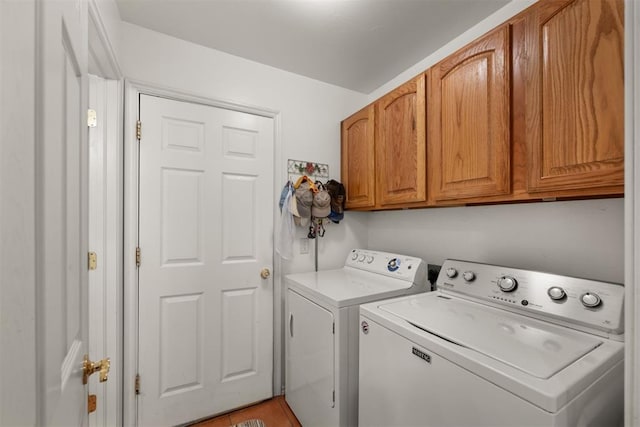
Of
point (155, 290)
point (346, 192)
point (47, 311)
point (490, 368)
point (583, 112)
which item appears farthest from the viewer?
point (346, 192)

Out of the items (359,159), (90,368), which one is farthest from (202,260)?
(359,159)

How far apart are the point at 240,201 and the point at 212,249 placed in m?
0.39

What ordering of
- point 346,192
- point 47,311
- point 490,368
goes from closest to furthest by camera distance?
point 47,311
point 490,368
point 346,192

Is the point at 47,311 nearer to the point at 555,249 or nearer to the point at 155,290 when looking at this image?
the point at 155,290

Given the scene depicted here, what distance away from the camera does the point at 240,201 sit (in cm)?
194

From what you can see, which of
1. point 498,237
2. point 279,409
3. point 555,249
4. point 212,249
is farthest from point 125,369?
point 555,249

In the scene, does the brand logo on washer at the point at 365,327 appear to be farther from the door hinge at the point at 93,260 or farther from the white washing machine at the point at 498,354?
the door hinge at the point at 93,260

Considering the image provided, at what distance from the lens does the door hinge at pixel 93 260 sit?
1444 mm

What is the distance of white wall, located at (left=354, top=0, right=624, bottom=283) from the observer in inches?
45.9

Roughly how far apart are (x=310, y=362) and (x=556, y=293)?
4.21 feet

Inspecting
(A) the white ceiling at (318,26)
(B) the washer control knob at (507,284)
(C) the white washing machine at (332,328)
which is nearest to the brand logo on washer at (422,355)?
(C) the white washing machine at (332,328)

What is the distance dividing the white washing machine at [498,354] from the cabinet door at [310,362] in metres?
0.22

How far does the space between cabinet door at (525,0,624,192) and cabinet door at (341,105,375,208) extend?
101cm

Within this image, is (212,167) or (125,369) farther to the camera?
(212,167)
